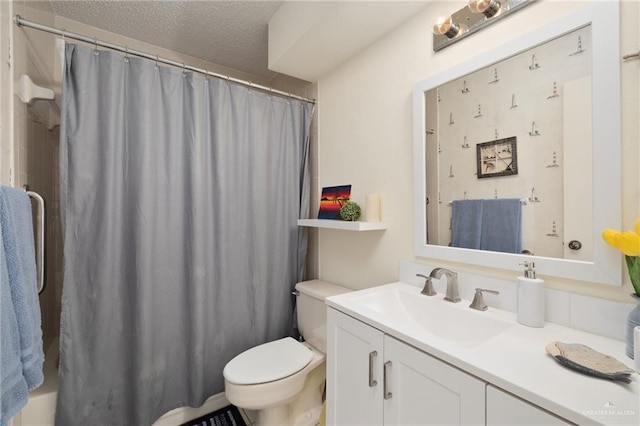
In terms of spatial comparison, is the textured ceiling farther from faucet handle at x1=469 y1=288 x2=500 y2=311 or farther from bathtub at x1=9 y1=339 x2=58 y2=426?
bathtub at x1=9 y1=339 x2=58 y2=426

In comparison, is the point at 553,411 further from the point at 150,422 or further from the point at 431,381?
the point at 150,422

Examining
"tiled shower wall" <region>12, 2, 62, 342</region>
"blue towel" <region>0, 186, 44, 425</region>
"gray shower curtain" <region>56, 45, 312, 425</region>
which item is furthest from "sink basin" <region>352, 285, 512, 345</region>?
"tiled shower wall" <region>12, 2, 62, 342</region>

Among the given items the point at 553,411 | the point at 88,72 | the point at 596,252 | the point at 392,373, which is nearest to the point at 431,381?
the point at 392,373

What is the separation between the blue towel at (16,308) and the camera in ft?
2.39

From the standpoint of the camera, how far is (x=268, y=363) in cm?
141

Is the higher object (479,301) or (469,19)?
(469,19)

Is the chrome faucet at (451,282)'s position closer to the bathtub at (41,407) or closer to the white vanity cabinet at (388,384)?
the white vanity cabinet at (388,384)

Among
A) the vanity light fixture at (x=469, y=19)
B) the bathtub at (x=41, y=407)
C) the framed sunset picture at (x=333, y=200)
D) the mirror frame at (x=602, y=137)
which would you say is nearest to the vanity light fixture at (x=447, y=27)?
the vanity light fixture at (x=469, y=19)

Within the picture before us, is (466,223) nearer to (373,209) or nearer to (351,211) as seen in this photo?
(373,209)

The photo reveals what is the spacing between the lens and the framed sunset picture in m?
1.68

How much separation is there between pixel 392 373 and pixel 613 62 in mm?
1130

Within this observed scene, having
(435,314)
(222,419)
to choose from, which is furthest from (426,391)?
(222,419)

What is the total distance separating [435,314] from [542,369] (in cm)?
46

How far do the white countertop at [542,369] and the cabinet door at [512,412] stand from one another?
16 millimetres
